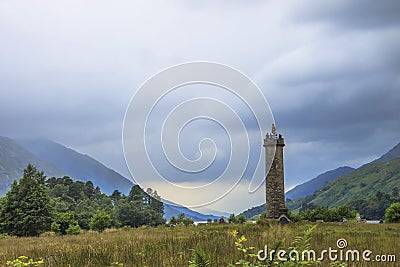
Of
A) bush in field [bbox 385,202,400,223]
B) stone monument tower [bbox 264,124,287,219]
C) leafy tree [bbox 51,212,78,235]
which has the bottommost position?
leafy tree [bbox 51,212,78,235]

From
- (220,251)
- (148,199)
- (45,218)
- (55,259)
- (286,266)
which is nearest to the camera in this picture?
(286,266)

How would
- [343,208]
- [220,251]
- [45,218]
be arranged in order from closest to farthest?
[220,251] → [45,218] → [343,208]

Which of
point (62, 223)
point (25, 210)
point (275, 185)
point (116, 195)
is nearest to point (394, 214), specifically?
point (275, 185)

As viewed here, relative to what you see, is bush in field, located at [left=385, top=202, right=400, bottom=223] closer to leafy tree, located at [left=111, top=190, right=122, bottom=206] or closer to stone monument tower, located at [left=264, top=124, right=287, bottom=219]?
stone monument tower, located at [left=264, top=124, right=287, bottom=219]

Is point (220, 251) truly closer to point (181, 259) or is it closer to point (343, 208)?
point (181, 259)

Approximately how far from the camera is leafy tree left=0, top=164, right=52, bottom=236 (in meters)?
44.8

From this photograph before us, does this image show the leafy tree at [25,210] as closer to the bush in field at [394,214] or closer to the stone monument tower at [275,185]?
the stone monument tower at [275,185]

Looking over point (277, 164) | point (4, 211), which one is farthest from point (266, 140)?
point (4, 211)

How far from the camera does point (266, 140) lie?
47.7 meters

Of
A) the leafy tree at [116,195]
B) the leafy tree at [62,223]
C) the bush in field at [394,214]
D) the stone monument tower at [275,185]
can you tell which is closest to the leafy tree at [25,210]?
the leafy tree at [62,223]

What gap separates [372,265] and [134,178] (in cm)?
453

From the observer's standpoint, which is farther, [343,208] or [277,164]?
[343,208]

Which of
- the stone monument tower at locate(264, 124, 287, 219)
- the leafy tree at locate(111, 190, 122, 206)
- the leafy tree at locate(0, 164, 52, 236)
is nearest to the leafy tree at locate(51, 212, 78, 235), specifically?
the leafy tree at locate(0, 164, 52, 236)

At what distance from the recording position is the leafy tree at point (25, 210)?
4478cm
